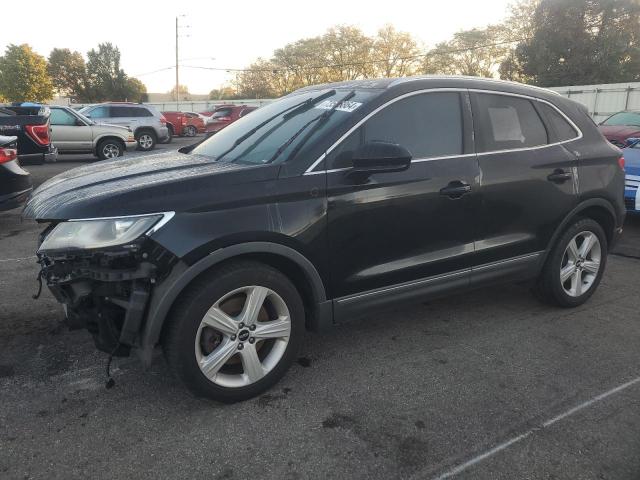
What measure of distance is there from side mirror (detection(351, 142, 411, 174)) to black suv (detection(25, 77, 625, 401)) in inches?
0.5

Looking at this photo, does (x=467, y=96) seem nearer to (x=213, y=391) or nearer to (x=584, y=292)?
(x=584, y=292)

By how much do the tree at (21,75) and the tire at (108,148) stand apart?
37959mm

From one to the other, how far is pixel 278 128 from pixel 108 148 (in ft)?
42.8

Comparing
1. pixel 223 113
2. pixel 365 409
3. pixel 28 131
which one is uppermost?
pixel 223 113

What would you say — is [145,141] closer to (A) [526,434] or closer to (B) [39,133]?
(B) [39,133]

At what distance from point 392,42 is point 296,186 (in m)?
63.7

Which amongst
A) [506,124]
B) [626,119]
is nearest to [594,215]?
[506,124]

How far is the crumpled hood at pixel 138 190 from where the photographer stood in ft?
8.30

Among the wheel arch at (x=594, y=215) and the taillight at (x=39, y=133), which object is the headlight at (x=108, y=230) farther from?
the taillight at (x=39, y=133)

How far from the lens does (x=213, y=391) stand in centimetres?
276

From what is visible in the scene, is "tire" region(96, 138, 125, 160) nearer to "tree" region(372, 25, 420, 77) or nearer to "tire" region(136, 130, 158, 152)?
"tire" region(136, 130, 158, 152)

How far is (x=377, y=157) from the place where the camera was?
2.88 m

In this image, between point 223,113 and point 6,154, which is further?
point 223,113

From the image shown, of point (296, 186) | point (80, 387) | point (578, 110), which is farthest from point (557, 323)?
point (80, 387)
